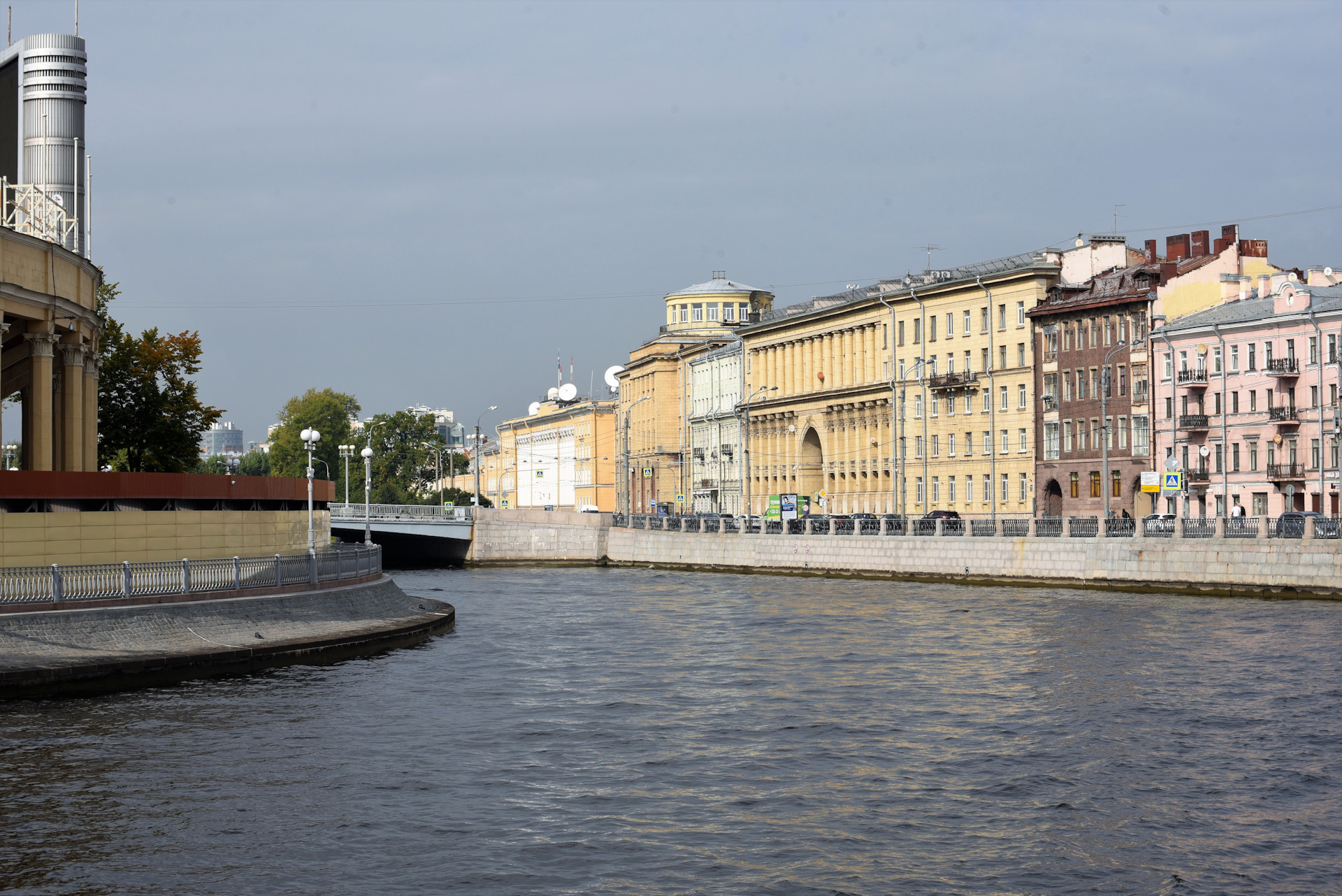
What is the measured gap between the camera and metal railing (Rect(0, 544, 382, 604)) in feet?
114

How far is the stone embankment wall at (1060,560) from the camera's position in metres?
57.8

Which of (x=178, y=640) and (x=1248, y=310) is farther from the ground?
(x=1248, y=310)

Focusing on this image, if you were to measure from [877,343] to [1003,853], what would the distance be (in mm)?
94557

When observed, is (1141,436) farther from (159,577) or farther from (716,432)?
(159,577)

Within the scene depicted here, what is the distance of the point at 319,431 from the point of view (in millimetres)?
188500

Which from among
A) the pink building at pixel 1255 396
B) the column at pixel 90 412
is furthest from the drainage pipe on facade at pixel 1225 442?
the column at pixel 90 412

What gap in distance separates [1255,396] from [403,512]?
5628cm

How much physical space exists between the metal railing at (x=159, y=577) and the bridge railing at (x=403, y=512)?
61.5 metres

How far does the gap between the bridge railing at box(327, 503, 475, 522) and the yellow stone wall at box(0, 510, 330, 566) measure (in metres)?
62.2

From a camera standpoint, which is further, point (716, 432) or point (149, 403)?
point (716, 432)

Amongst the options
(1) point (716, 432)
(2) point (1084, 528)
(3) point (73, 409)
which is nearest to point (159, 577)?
(3) point (73, 409)

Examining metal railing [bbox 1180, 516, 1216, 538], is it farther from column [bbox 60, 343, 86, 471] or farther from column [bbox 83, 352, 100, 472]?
column [bbox 60, 343, 86, 471]

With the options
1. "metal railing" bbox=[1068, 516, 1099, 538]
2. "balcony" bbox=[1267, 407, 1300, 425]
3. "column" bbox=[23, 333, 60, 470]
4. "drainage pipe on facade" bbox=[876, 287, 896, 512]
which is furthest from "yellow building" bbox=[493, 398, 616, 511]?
"column" bbox=[23, 333, 60, 470]

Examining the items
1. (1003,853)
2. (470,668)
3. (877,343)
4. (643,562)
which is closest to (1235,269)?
(877,343)
